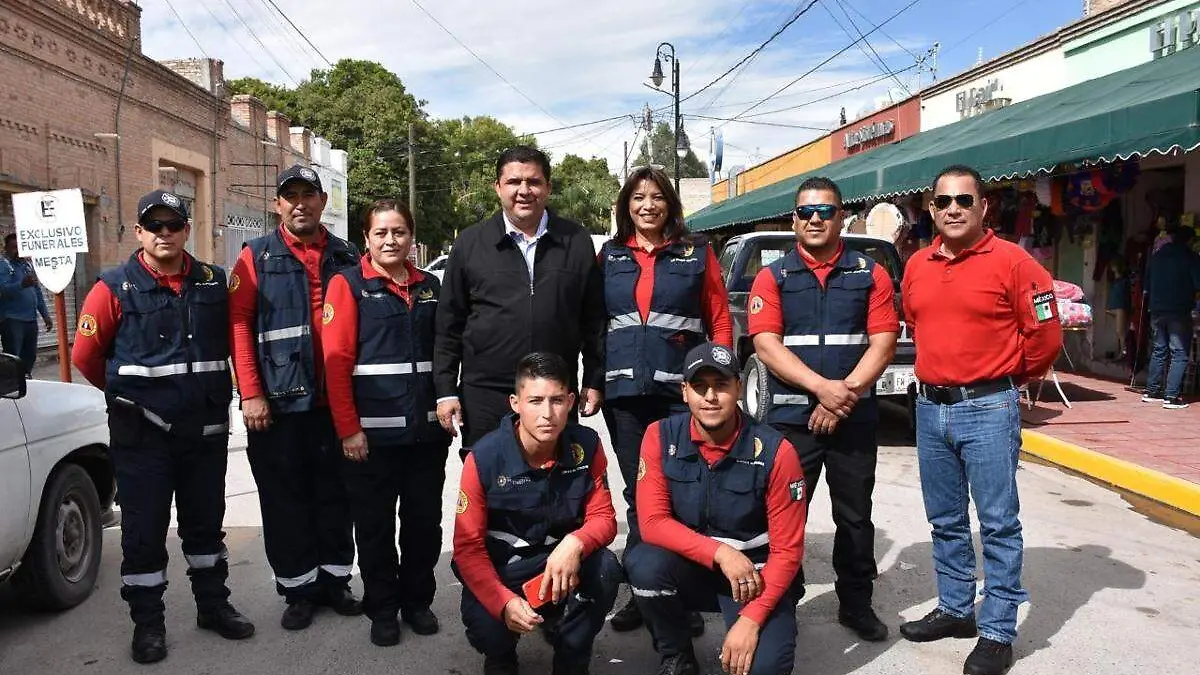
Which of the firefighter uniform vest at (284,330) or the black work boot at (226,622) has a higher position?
the firefighter uniform vest at (284,330)

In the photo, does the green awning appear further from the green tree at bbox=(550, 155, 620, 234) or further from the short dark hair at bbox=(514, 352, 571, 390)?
the green tree at bbox=(550, 155, 620, 234)

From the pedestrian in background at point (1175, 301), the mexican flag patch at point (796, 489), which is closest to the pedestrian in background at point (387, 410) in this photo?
the mexican flag patch at point (796, 489)

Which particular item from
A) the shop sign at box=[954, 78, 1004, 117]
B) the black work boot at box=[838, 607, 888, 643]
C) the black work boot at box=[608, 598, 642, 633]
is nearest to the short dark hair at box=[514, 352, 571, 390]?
the black work boot at box=[608, 598, 642, 633]

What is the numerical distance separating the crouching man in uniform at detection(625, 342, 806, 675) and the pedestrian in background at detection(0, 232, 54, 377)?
348 inches

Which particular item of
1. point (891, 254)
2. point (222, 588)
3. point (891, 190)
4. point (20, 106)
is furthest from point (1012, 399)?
point (20, 106)

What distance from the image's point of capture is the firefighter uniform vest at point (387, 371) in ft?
12.5

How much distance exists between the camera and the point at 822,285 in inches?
151

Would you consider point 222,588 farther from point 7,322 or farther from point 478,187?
point 478,187

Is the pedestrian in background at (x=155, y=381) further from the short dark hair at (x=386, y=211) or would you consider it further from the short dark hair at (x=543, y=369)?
the short dark hair at (x=543, y=369)

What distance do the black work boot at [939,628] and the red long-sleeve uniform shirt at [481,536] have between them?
1395 mm

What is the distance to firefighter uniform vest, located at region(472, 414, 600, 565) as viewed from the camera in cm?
346

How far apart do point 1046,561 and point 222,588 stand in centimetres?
417

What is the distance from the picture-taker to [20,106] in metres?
12.9

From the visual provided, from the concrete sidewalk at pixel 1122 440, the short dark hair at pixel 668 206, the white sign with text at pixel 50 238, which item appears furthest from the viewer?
the white sign with text at pixel 50 238
